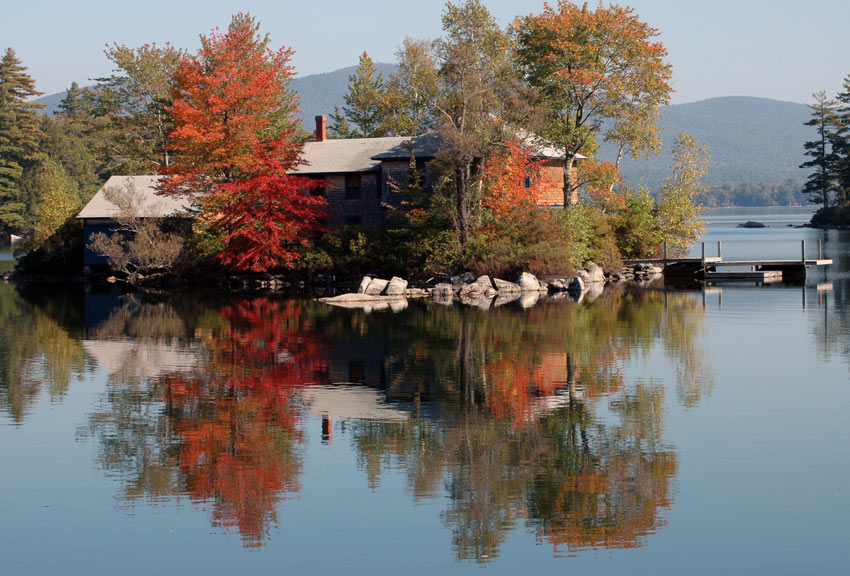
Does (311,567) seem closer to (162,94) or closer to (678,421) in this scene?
(678,421)

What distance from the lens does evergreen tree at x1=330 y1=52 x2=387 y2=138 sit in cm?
8206

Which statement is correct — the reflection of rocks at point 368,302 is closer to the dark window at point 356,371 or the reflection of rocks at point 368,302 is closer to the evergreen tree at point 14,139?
the dark window at point 356,371

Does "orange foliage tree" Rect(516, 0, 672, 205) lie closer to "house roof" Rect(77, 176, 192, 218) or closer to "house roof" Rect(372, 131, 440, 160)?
"house roof" Rect(372, 131, 440, 160)

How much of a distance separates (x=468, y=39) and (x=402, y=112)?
22.8 meters

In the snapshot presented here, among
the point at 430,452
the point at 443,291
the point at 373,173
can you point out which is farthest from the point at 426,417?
the point at 373,173

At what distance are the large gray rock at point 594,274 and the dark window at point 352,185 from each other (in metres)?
13.9

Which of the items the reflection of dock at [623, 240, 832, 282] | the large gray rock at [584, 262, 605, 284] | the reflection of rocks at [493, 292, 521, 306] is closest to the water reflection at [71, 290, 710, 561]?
the reflection of rocks at [493, 292, 521, 306]

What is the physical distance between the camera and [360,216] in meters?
59.7

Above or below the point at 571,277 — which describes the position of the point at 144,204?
above

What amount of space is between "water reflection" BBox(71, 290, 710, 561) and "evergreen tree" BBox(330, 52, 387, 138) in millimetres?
48280

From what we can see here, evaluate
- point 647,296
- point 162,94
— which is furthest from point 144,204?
point 647,296

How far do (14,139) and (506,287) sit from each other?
242 ft

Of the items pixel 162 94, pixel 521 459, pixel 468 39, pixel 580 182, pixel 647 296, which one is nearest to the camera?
pixel 521 459

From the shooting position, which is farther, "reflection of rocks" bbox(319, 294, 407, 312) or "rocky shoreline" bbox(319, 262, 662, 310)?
"rocky shoreline" bbox(319, 262, 662, 310)
